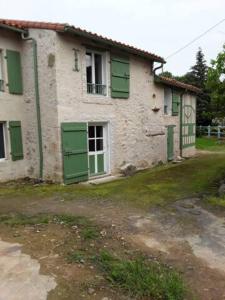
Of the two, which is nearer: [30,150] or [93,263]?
[93,263]

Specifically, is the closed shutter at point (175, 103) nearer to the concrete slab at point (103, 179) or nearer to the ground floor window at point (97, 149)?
the ground floor window at point (97, 149)

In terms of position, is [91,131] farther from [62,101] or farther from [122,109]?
[62,101]

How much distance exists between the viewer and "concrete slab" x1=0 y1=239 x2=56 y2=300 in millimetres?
3391

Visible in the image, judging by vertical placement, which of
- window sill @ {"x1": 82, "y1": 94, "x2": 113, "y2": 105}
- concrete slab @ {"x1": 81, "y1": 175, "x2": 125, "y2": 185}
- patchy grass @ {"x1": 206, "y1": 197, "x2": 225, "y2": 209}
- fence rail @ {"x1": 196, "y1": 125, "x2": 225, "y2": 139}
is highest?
window sill @ {"x1": 82, "y1": 94, "x2": 113, "y2": 105}

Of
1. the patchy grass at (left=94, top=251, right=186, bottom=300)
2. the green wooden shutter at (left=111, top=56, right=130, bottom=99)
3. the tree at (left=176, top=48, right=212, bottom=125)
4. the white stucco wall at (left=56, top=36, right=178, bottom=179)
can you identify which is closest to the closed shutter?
the white stucco wall at (left=56, top=36, right=178, bottom=179)

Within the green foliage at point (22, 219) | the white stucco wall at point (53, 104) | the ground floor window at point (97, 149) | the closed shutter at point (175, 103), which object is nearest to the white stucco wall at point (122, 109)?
the white stucco wall at point (53, 104)

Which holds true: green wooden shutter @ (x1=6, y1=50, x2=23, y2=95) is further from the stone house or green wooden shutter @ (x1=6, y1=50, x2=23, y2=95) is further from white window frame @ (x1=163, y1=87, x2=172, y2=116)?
white window frame @ (x1=163, y1=87, x2=172, y2=116)

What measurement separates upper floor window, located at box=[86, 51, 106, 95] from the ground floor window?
1305mm

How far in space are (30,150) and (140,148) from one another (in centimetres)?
496

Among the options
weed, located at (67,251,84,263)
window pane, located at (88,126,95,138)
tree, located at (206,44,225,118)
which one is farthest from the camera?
window pane, located at (88,126,95,138)

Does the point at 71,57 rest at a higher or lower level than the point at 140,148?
higher

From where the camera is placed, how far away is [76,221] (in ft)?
19.2

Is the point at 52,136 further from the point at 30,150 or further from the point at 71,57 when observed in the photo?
the point at 71,57

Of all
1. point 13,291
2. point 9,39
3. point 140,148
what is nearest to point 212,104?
point 140,148
